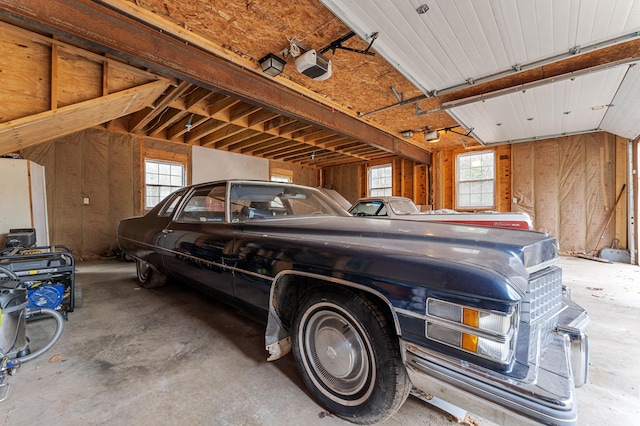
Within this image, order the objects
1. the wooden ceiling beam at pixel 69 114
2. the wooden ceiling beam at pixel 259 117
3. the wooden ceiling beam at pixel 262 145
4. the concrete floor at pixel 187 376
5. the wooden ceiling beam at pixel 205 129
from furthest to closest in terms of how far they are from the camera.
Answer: the wooden ceiling beam at pixel 262 145
the wooden ceiling beam at pixel 205 129
the wooden ceiling beam at pixel 259 117
the wooden ceiling beam at pixel 69 114
the concrete floor at pixel 187 376

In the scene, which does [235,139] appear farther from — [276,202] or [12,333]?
[12,333]

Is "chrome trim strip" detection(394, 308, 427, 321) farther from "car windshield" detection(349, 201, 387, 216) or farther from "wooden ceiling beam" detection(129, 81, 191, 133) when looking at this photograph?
"car windshield" detection(349, 201, 387, 216)

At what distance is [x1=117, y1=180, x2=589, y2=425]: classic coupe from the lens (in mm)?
966

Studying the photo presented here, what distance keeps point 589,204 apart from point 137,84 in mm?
10247

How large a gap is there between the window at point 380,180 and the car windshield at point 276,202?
26.5 feet

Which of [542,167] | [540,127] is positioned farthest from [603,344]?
[542,167]

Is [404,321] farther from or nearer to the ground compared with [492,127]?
nearer to the ground

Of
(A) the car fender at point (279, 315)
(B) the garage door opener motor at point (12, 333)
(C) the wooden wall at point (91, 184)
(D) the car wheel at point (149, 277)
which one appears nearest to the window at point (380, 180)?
(C) the wooden wall at point (91, 184)

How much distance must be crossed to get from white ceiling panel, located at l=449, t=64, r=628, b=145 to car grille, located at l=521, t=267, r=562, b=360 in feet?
13.4

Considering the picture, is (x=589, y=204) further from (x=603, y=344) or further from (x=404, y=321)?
(x=404, y=321)

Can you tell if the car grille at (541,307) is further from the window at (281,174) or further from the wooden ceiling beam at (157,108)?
the window at (281,174)

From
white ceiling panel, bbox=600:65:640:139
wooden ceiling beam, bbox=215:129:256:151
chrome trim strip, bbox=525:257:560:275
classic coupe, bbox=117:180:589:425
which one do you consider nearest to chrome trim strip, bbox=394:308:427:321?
classic coupe, bbox=117:180:589:425

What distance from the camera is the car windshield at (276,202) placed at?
90.2 inches

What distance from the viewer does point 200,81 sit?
334 cm
